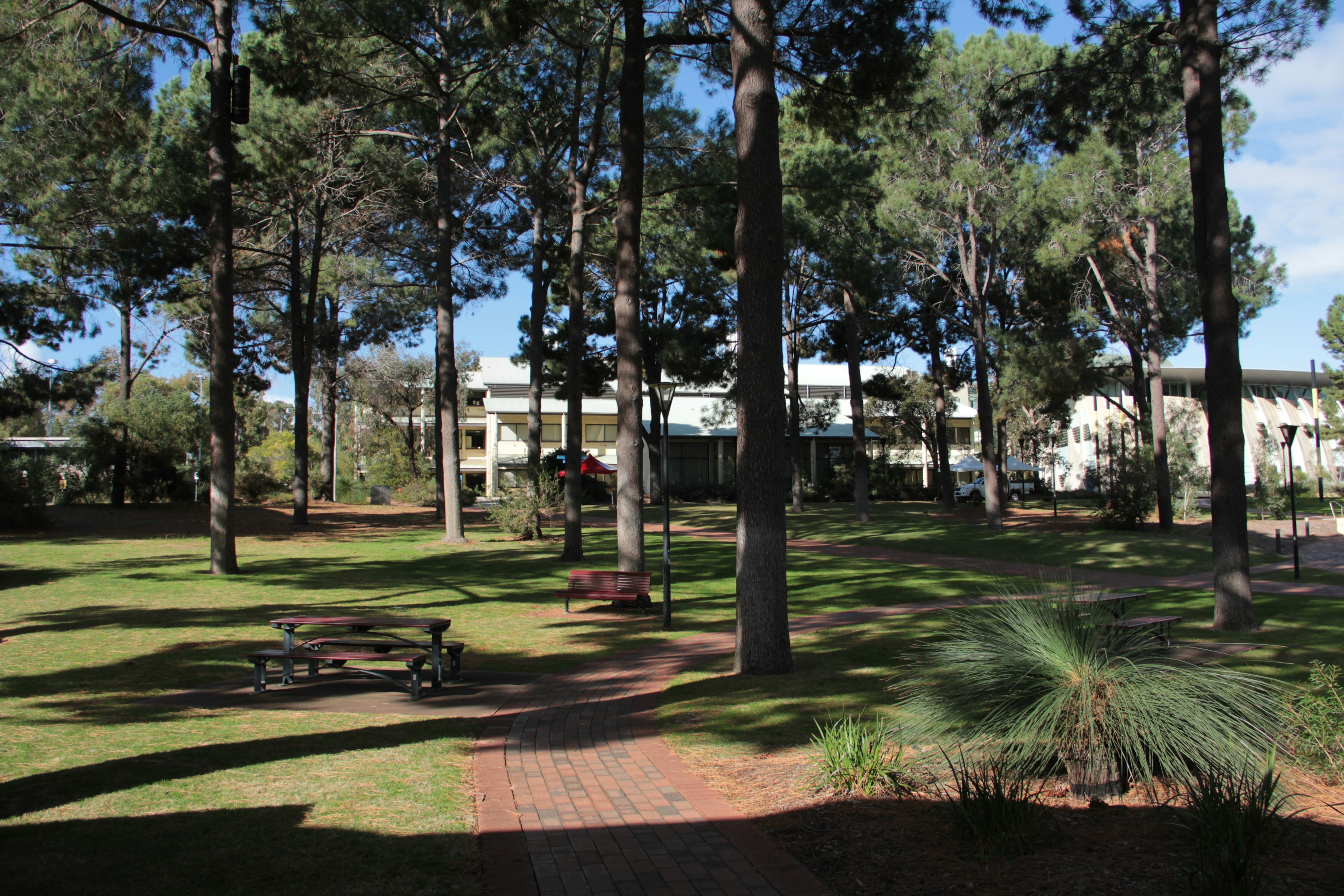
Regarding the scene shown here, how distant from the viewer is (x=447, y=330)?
21.4 meters

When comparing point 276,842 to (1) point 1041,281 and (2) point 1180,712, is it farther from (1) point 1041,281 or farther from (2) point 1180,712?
(1) point 1041,281

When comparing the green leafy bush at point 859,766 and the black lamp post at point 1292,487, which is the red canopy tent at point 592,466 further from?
the green leafy bush at point 859,766

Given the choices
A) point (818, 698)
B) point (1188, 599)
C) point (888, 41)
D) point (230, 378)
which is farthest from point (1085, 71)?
point (230, 378)

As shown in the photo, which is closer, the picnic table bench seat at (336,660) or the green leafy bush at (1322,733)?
the green leafy bush at (1322,733)

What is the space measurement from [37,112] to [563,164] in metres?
12.3

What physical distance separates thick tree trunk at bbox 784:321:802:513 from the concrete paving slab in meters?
25.1

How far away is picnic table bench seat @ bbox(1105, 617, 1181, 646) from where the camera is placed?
5.19 m

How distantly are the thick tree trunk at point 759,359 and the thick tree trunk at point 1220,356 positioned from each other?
5688 millimetres

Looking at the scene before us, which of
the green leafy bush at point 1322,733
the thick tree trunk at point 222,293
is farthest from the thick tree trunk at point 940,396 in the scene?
the green leafy bush at point 1322,733

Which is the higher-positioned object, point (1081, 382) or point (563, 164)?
point (563, 164)

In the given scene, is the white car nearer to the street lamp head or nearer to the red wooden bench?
the red wooden bench

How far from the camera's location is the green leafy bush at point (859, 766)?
4.61m

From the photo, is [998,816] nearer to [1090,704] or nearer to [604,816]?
[1090,704]

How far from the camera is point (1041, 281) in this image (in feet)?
100
